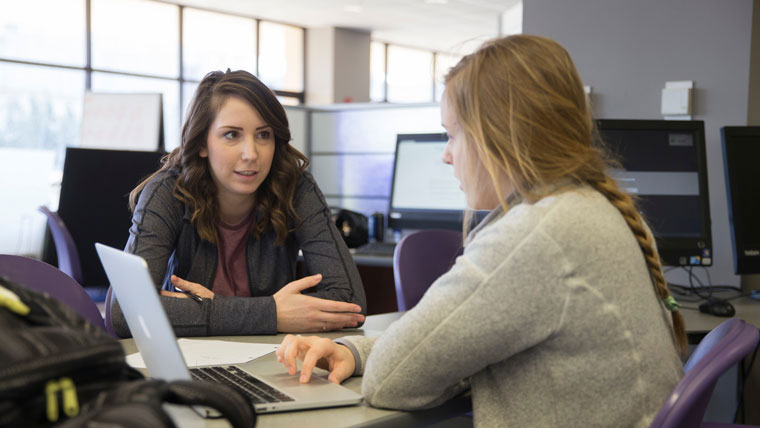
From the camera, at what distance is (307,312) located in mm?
1535

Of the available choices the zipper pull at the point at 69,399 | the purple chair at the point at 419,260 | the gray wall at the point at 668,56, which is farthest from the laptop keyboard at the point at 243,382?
the gray wall at the point at 668,56

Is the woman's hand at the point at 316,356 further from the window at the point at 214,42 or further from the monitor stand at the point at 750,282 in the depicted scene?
the window at the point at 214,42

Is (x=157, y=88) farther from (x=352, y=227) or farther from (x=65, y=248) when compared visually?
(x=65, y=248)

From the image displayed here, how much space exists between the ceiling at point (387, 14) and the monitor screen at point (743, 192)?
6332 millimetres

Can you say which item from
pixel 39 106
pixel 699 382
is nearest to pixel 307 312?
pixel 699 382

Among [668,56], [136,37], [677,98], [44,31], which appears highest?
[136,37]

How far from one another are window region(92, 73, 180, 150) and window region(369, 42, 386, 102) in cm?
357

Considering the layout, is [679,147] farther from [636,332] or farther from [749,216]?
[636,332]

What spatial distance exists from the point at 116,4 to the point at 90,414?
27.7ft

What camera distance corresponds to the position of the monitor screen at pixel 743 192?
2244 mm

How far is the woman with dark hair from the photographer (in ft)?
5.72

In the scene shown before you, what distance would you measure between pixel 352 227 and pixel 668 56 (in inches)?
63.5

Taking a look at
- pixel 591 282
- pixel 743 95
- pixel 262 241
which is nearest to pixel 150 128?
pixel 262 241

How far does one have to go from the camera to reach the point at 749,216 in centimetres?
227
